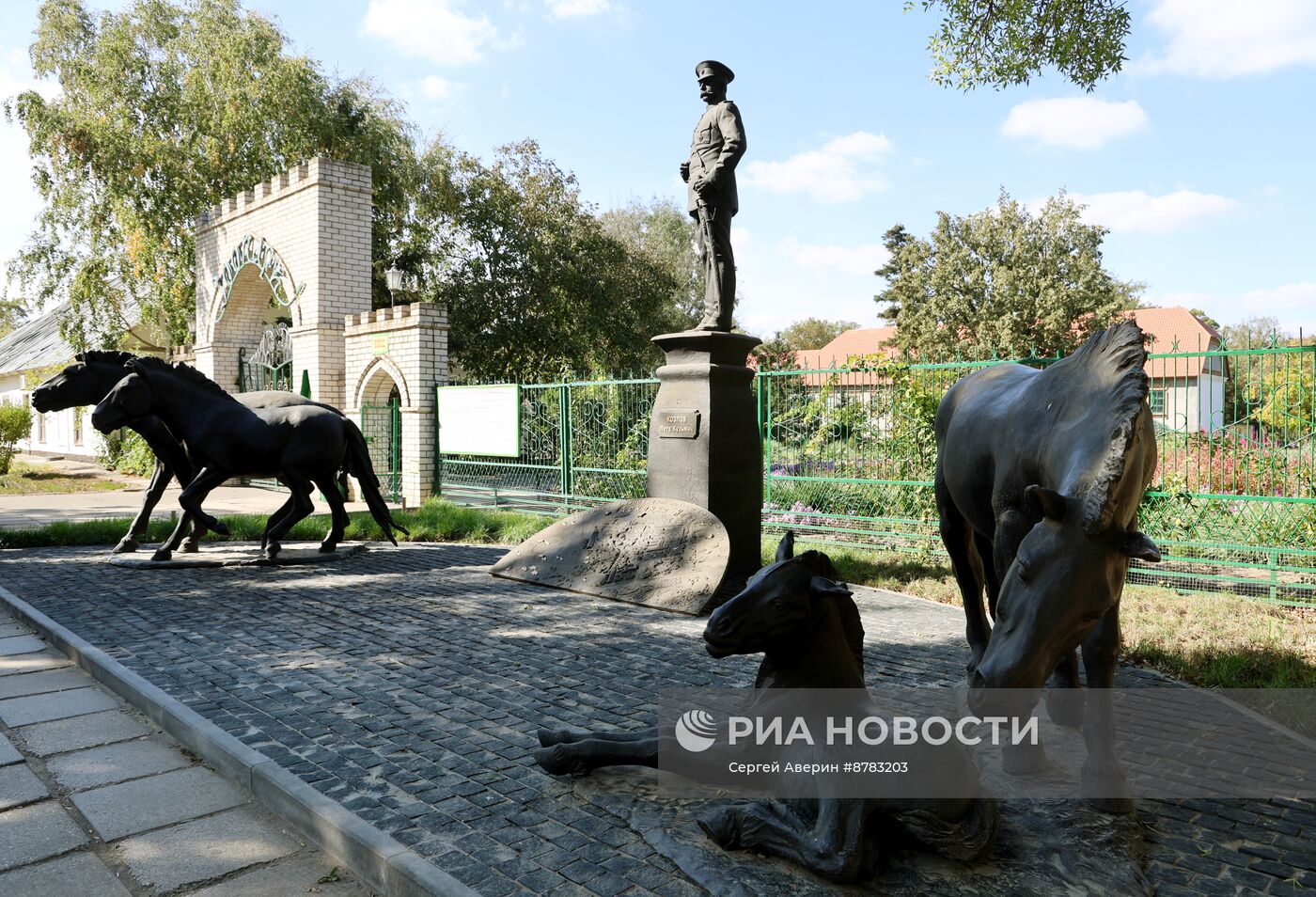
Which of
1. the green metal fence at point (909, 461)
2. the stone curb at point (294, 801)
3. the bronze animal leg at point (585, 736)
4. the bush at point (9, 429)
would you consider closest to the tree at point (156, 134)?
the bush at point (9, 429)

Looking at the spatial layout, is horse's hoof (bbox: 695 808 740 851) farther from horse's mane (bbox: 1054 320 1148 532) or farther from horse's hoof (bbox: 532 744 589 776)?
horse's mane (bbox: 1054 320 1148 532)

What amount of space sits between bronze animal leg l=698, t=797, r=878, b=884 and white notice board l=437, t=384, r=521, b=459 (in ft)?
37.2

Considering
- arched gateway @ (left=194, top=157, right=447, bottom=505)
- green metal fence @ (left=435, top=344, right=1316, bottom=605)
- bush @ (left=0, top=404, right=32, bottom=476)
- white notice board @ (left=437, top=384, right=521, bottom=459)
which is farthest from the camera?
bush @ (left=0, top=404, right=32, bottom=476)

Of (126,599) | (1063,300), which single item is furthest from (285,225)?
(1063,300)

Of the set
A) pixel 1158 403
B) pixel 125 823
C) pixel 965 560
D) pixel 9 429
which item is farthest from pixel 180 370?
pixel 9 429

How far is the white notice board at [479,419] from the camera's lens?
13852mm

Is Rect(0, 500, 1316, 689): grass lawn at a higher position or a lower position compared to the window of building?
lower

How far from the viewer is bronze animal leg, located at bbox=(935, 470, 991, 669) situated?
444cm

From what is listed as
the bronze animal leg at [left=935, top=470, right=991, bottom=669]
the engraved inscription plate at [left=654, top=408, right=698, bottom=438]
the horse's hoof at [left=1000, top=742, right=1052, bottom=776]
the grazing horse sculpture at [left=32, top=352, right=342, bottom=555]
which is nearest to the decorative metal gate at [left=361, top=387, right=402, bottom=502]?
the grazing horse sculpture at [left=32, top=352, right=342, bottom=555]

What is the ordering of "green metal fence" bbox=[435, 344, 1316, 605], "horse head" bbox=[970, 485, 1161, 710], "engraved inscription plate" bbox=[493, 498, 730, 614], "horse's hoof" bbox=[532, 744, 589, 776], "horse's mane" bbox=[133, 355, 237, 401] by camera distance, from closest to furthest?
"horse head" bbox=[970, 485, 1161, 710] → "horse's hoof" bbox=[532, 744, 589, 776] → "engraved inscription plate" bbox=[493, 498, 730, 614] → "green metal fence" bbox=[435, 344, 1316, 605] → "horse's mane" bbox=[133, 355, 237, 401]

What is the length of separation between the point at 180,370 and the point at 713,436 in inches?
223

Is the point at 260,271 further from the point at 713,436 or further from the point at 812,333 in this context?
the point at 812,333

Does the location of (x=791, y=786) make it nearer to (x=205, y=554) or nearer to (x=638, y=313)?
(x=205, y=554)

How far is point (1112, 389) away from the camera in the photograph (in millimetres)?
2721
